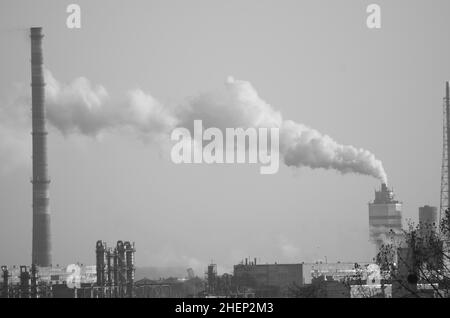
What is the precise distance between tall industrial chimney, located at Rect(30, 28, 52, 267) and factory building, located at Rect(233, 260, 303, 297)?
2039 centimetres

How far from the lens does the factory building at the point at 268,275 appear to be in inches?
4646

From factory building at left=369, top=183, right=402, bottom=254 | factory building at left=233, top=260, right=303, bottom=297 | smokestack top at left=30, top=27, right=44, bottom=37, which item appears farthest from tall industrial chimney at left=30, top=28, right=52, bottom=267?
factory building at left=369, top=183, right=402, bottom=254

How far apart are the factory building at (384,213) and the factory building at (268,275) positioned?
40.8 meters

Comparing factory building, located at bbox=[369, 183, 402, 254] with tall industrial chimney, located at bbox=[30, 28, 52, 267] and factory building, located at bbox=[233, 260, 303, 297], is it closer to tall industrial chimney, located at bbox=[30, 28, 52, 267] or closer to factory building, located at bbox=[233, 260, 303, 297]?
factory building, located at bbox=[233, 260, 303, 297]

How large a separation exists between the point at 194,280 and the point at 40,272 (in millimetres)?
19538

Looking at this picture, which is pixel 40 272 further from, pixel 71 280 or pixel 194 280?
pixel 194 280

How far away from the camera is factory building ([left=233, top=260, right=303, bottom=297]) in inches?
4646

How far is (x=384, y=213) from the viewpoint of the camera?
166125 millimetres

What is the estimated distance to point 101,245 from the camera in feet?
360
